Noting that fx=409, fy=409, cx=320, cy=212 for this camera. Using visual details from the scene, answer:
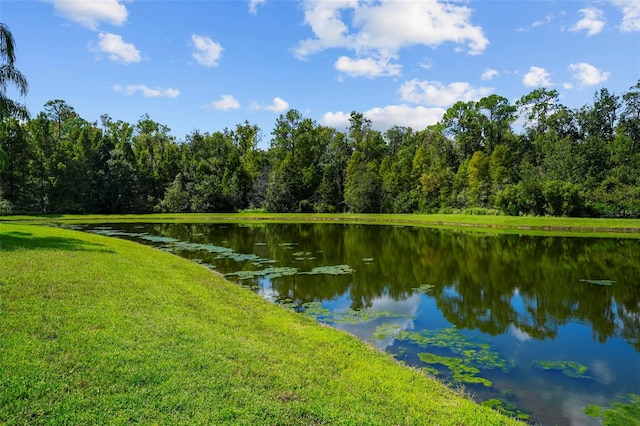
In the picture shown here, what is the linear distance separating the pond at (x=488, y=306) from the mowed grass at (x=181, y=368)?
6.26ft

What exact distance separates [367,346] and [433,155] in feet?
257

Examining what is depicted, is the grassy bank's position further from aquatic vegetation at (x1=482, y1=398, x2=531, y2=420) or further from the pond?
aquatic vegetation at (x1=482, y1=398, x2=531, y2=420)

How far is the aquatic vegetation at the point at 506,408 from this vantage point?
7.15 metres

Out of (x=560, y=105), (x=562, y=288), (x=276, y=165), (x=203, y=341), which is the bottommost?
(x=562, y=288)

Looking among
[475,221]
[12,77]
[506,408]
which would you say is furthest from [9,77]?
[475,221]

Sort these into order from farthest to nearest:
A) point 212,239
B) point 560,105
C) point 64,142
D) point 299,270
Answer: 1. point 560,105
2. point 64,142
3. point 212,239
4. point 299,270

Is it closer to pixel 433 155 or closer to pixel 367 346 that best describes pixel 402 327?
pixel 367 346

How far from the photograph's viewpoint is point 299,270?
808 inches

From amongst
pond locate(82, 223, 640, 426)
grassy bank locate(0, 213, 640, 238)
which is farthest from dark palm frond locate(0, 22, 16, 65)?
grassy bank locate(0, 213, 640, 238)

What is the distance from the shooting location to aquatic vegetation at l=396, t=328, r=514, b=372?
939cm

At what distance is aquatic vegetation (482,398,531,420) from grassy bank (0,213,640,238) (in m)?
36.7

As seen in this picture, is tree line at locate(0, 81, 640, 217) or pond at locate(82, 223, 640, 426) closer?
pond at locate(82, 223, 640, 426)

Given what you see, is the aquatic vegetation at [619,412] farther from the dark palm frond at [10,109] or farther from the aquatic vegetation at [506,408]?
the dark palm frond at [10,109]

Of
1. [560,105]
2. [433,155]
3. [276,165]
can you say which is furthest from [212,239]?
[560,105]
